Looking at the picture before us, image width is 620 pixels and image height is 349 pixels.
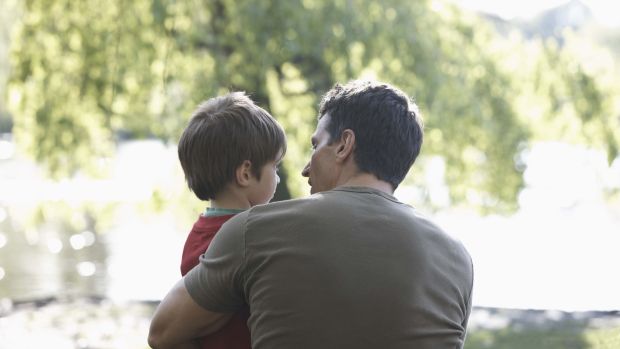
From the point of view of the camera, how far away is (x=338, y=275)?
1.92m

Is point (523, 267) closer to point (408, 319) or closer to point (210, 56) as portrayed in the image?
point (210, 56)

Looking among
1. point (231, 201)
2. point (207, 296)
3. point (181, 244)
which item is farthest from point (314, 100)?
point (181, 244)

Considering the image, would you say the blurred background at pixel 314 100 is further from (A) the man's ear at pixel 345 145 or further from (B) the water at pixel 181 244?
(A) the man's ear at pixel 345 145

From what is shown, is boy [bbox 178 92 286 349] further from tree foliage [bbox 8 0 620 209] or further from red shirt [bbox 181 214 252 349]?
tree foliage [bbox 8 0 620 209]

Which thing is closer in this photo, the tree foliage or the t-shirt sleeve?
the t-shirt sleeve

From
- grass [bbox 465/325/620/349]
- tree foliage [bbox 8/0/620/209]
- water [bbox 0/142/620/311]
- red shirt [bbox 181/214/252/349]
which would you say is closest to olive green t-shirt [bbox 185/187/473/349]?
red shirt [bbox 181/214/252/349]

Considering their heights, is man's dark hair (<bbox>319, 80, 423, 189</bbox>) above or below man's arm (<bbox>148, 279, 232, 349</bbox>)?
above

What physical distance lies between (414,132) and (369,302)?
391 millimetres

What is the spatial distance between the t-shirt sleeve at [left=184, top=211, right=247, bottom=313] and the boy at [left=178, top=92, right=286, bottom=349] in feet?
0.81

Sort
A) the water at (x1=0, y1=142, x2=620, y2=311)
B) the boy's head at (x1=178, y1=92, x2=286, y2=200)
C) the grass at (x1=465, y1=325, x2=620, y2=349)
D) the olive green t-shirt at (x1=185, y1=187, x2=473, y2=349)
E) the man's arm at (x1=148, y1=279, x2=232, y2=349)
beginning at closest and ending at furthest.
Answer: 1. the olive green t-shirt at (x1=185, y1=187, x2=473, y2=349)
2. the man's arm at (x1=148, y1=279, x2=232, y2=349)
3. the boy's head at (x1=178, y1=92, x2=286, y2=200)
4. the grass at (x1=465, y1=325, x2=620, y2=349)
5. the water at (x1=0, y1=142, x2=620, y2=311)

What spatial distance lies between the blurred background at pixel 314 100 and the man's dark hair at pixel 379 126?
4390mm

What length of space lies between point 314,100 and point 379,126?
17.7 feet

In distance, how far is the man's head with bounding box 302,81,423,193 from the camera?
2.07 m

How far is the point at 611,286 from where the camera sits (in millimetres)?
9680
